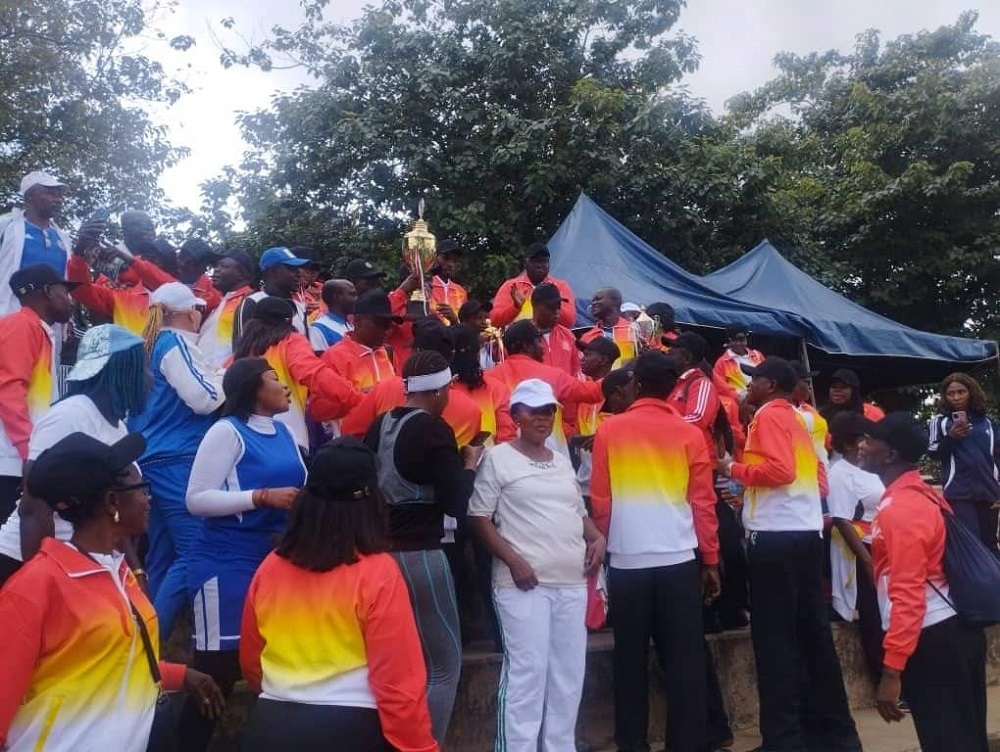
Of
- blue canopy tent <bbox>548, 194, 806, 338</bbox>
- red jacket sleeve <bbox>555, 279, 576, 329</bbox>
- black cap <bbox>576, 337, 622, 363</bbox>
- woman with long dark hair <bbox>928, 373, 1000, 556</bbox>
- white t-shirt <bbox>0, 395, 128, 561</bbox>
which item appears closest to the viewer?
white t-shirt <bbox>0, 395, 128, 561</bbox>

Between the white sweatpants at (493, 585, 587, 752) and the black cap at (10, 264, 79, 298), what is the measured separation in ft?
8.44

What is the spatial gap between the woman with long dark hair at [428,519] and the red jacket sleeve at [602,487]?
1.25 meters

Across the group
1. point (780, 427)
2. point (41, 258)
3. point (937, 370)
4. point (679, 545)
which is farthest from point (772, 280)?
point (41, 258)

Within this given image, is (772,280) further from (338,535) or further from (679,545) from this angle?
(338,535)

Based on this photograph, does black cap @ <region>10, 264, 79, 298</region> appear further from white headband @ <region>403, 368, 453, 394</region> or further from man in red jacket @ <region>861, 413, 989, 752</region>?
man in red jacket @ <region>861, 413, 989, 752</region>

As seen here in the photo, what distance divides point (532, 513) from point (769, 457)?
1.72 meters

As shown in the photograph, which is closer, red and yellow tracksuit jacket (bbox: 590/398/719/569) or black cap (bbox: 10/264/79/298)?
black cap (bbox: 10/264/79/298)

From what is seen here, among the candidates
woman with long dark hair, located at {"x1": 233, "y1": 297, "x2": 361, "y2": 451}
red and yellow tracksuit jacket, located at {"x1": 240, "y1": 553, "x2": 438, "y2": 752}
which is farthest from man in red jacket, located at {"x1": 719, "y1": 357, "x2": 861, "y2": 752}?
red and yellow tracksuit jacket, located at {"x1": 240, "y1": 553, "x2": 438, "y2": 752}

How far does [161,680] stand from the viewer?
3150 mm

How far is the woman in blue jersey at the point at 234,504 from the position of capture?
4.16 m

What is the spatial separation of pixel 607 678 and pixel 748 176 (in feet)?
36.4

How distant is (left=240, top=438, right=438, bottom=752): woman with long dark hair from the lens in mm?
3072

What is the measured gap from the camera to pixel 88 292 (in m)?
6.48

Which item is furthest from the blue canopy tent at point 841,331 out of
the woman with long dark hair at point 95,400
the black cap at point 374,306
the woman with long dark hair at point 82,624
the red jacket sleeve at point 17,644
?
the red jacket sleeve at point 17,644
